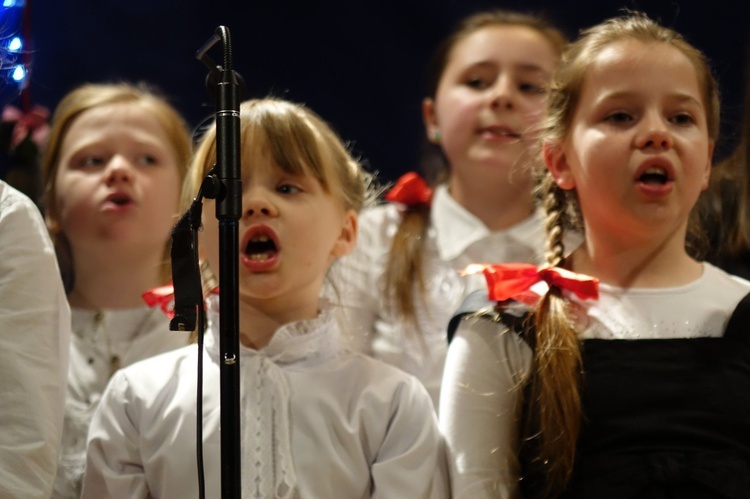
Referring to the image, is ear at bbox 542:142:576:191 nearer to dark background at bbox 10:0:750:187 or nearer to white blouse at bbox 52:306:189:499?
white blouse at bbox 52:306:189:499

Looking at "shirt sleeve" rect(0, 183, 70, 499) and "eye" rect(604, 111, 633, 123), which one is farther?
"eye" rect(604, 111, 633, 123)

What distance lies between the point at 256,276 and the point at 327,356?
0.55 feet

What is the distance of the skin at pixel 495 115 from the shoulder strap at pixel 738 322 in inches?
29.9

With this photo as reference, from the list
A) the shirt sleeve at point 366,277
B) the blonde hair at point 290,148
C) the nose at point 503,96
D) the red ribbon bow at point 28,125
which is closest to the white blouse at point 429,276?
the shirt sleeve at point 366,277

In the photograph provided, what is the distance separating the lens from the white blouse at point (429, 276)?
7.19 ft

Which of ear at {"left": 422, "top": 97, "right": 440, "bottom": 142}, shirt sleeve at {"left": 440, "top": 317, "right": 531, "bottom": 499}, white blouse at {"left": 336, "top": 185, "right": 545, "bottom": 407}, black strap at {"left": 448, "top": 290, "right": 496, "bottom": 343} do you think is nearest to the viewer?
shirt sleeve at {"left": 440, "top": 317, "right": 531, "bottom": 499}

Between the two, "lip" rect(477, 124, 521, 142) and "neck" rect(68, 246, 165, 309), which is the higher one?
"lip" rect(477, 124, 521, 142)

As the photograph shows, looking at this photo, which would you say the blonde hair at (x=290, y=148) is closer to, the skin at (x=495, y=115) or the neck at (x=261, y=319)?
the neck at (x=261, y=319)

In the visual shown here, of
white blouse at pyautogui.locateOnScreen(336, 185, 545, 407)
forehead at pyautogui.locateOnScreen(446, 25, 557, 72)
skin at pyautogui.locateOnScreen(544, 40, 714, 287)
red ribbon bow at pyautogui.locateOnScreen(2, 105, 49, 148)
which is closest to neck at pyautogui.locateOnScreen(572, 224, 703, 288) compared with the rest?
skin at pyautogui.locateOnScreen(544, 40, 714, 287)

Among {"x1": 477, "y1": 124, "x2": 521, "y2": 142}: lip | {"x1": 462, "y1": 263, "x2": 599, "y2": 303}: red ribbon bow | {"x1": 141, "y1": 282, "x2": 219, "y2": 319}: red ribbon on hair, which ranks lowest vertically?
{"x1": 141, "y1": 282, "x2": 219, "y2": 319}: red ribbon on hair

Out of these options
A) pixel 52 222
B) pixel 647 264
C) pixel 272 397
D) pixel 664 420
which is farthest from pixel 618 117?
pixel 52 222

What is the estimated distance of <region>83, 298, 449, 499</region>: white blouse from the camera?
5.16 feet

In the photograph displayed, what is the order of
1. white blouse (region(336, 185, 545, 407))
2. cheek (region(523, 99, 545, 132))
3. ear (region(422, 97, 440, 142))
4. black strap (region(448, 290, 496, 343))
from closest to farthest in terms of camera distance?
black strap (region(448, 290, 496, 343)) < white blouse (region(336, 185, 545, 407)) < cheek (region(523, 99, 545, 132)) < ear (region(422, 97, 440, 142))

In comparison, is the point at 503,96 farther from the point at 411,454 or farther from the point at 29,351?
the point at 29,351
